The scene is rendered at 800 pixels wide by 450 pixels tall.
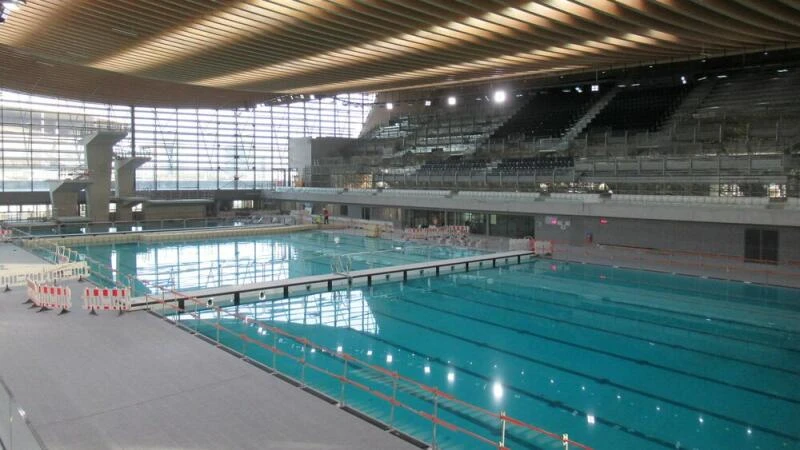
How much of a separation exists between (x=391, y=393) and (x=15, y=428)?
5.10 metres

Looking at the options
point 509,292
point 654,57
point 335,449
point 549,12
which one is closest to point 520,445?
point 335,449

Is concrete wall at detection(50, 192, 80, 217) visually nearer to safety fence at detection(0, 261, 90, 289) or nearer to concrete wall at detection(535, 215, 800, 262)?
safety fence at detection(0, 261, 90, 289)

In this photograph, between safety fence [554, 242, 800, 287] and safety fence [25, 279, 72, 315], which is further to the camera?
safety fence [554, 242, 800, 287]

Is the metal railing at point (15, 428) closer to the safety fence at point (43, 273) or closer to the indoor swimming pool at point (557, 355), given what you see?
the indoor swimming pool at point (557, 355)

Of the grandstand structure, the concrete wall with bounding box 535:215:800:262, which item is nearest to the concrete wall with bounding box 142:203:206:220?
the grandstand structure

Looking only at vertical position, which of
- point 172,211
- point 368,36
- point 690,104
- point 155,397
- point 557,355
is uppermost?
point 368,36

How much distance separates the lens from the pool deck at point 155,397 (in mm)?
6230

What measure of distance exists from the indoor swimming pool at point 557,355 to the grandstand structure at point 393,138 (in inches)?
31.6

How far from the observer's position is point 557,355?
11430 millimetres

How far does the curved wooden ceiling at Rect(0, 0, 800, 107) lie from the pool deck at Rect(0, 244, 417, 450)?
8.96 meters

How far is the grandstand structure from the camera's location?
51.4 ft

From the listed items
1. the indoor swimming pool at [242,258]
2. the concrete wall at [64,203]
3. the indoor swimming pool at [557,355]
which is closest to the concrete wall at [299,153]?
the indoor swimming pool at [242,258]

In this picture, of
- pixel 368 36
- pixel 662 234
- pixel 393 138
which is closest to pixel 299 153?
pixel 393 138

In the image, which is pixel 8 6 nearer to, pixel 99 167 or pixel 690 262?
pixel 99 167
